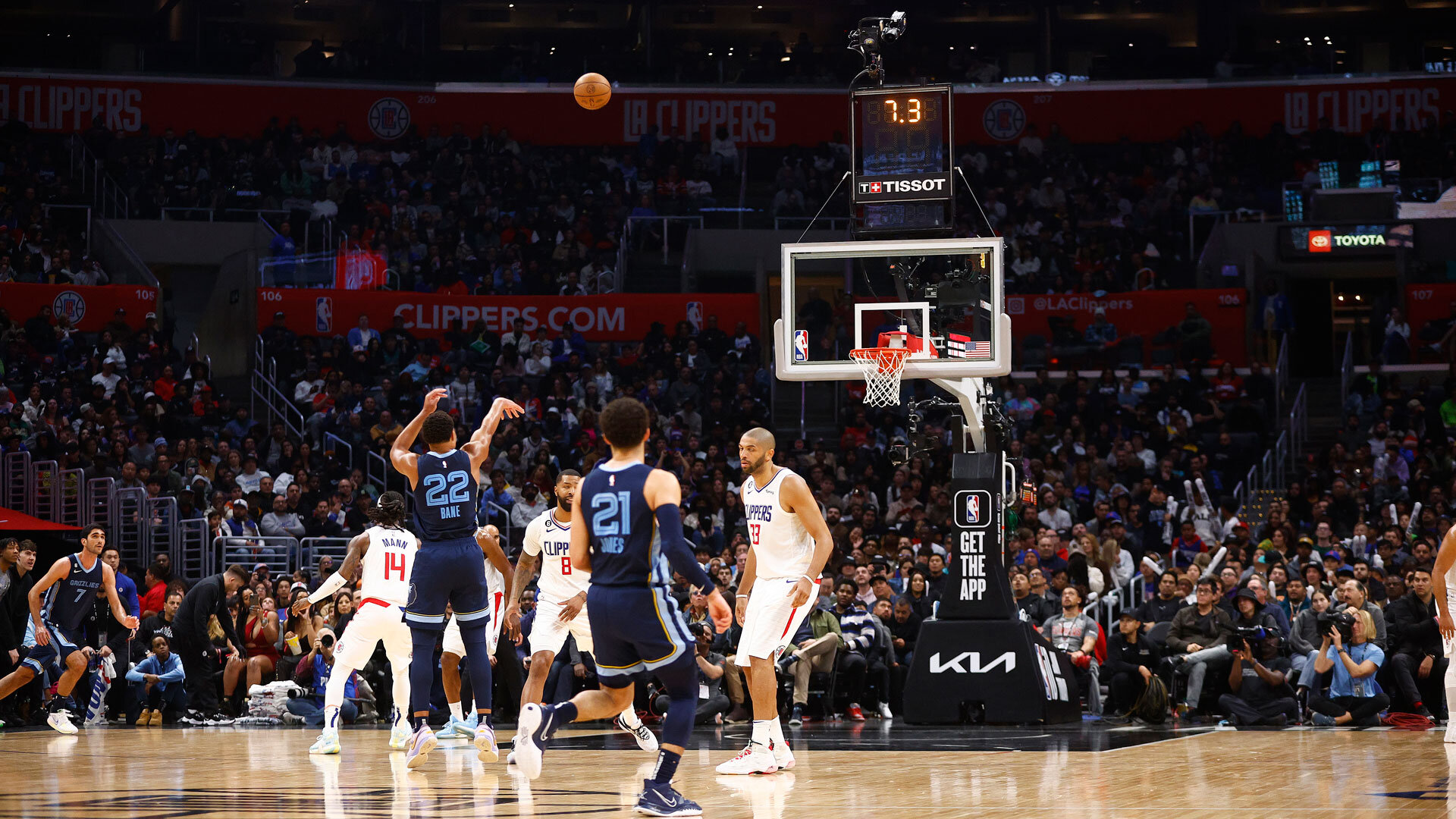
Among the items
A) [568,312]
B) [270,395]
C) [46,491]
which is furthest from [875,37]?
[270,395]

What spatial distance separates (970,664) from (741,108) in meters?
22.0

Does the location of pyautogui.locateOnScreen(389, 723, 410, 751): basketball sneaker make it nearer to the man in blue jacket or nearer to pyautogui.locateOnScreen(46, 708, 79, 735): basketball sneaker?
pyautogui.locateOnScreen(46, 708, 79, 735): basketball sneaker

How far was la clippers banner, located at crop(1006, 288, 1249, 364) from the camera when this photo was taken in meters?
28.5

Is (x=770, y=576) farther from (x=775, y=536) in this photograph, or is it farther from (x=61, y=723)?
(x=61, y=723)

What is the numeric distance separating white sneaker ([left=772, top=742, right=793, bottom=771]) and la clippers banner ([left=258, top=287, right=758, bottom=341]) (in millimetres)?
18619

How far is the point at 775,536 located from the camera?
10758 millimetres

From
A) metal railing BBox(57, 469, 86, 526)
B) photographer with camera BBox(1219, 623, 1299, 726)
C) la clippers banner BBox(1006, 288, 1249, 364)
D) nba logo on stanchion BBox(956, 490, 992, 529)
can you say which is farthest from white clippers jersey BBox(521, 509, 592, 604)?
la clippers banner BBox(1006, 288, 1249, 364)

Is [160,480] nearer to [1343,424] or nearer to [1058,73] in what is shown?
[1343,424]

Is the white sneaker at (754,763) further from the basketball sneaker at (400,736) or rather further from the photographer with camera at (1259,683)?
the photographer with camera at (1259,683)

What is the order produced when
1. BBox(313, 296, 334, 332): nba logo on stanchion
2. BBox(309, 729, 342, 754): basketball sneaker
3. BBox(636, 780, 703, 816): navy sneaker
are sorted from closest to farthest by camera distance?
BBox(636, 780, 703, 816): navy sneaker → BBox(309, 729, 342, 754): basketball sneaker → BBox(313, 296, 334, 332): nba logo on stanchion

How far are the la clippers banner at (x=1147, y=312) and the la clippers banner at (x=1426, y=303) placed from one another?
2.94m

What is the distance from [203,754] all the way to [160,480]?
10.5m

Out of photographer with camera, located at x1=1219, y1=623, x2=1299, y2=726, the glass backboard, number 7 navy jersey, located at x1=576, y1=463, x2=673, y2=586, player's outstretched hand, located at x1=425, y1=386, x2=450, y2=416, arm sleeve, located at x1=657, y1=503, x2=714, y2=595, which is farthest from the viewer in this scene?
photographer with camera, located at x1=1219, y1=623, x2=1299, y2=726

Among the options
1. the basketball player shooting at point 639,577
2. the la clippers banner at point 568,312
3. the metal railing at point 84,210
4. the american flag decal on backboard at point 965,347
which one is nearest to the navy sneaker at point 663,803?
the basketball player shooting at point 639,577
